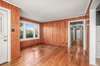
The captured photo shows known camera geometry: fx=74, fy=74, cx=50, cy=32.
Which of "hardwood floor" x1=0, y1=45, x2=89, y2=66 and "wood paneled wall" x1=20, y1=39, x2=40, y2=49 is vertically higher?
"wood paneled wall" x1=20, y1=39, x2=40, y2=49

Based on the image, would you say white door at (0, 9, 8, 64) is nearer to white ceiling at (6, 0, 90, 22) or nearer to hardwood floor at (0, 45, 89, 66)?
hardwood floor at (0, 45, 89, 66)

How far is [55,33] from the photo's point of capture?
652cm

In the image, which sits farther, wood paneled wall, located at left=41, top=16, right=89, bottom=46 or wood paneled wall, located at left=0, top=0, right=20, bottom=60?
wood paneled wall, located at left=41, top=16, right=89, bottom=46

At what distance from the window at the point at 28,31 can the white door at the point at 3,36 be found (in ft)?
8.55

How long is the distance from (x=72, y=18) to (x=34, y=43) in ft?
12.7

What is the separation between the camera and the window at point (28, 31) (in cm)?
564

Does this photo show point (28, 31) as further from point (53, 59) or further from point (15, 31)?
point (53, 59)

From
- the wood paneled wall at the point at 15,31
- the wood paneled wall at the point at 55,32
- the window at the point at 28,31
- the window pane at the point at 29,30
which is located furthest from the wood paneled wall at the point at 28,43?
the wood paneled wall at the point at 15,31

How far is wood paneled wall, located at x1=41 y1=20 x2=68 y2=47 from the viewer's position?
19.5 ft

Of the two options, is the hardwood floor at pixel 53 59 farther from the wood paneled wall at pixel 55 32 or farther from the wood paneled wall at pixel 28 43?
the wood paneled wall at pixel 55 32

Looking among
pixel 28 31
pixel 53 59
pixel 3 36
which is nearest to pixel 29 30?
pixel 28 31

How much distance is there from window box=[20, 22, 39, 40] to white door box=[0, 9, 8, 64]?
2607 mm

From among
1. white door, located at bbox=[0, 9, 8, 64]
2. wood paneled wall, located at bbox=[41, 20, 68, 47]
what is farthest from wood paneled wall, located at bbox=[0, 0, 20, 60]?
wood paneled wall, located at bbox=[41, 20, 68, 47]

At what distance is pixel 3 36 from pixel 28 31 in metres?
3.50
